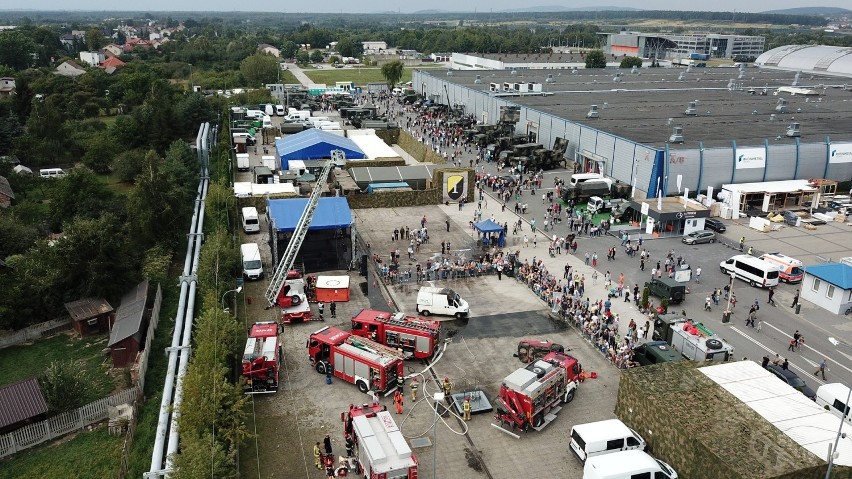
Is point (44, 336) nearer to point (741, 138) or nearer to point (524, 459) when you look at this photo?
point (524, 459)

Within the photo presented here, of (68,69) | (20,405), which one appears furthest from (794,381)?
(68,69)

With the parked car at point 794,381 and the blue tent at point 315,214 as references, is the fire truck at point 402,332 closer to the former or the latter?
the blue tent at point 315,214

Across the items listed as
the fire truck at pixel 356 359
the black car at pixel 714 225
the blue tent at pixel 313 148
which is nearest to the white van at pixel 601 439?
the fire truck at pixel 356 359

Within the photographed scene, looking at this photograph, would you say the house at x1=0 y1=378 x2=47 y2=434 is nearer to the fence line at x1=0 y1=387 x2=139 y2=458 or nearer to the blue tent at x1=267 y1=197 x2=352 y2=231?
the fence line at x1=0 y1=387 x2=139 y2=458

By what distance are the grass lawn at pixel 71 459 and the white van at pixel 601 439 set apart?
1319 cm

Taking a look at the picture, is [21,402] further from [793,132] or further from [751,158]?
[793,132]

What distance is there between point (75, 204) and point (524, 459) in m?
33.1

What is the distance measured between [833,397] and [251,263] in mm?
23935


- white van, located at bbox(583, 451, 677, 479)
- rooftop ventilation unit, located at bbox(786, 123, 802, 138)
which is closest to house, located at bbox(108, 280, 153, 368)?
white van, located at bbox(583, 451, 677, 479)

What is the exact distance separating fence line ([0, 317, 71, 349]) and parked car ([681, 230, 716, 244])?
32.0m

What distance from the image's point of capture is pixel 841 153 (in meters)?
46.2

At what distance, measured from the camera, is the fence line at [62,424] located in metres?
19.0

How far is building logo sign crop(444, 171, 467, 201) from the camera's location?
141 feet

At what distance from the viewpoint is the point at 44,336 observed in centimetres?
2650
